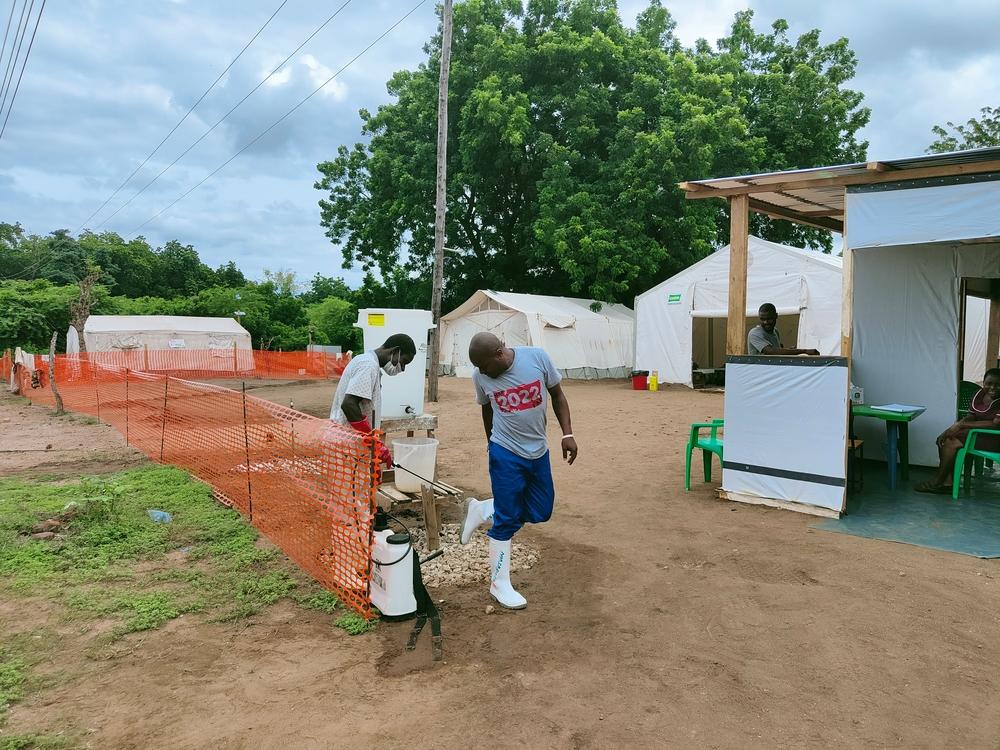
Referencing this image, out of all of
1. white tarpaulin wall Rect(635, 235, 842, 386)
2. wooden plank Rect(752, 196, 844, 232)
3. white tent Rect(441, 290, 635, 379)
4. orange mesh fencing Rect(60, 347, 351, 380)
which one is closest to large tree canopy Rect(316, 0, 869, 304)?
white tent Rect(441, 290, 635, 379)

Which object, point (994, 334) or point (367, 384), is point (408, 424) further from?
point (994, 334)

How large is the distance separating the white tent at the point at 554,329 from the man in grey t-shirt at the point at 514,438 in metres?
17.1

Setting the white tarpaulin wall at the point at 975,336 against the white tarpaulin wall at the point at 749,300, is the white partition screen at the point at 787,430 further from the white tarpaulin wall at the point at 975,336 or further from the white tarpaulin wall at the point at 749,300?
the white tarpaulin wall at the point at 975,336

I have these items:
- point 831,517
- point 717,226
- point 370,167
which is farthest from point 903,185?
point 370,167

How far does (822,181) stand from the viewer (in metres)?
6.23

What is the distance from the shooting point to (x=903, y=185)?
5.75 metres

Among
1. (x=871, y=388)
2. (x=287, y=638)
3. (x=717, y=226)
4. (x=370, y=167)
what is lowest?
(x=287, y=638)

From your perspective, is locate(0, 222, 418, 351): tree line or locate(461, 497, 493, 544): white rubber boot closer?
locate(461, 497, 493, 544): white rubber boot

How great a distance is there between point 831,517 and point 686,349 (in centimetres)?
1441

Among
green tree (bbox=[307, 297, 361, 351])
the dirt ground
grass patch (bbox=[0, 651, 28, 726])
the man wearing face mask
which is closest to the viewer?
the dirt ground

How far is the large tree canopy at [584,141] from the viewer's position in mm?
23219

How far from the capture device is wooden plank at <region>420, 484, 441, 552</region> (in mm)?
5176

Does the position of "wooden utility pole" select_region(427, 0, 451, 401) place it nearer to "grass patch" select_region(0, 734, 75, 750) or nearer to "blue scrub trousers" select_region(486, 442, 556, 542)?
"blue scrub trousers" select_region(486, 442, 556, 542)

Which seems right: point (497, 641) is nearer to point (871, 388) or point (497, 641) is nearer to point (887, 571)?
point (887, 571)
